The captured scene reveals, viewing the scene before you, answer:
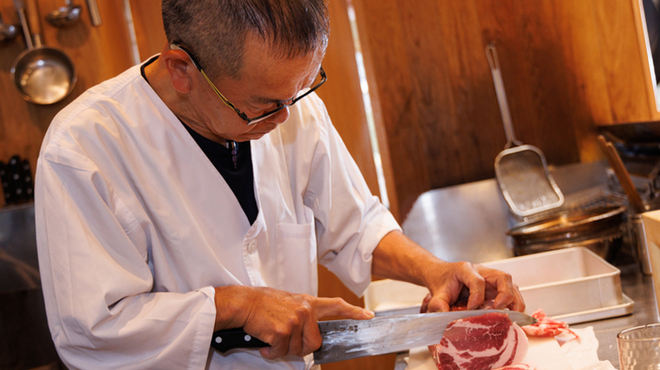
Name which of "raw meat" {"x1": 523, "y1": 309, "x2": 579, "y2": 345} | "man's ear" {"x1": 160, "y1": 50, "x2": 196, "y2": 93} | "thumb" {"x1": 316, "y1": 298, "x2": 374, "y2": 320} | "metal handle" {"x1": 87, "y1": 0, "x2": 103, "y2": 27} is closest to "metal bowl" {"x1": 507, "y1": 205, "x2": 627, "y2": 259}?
"raw meat" {"x1": 523, "y1": 309, "x2": 579, "y2": 345}

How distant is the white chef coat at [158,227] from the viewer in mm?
1040

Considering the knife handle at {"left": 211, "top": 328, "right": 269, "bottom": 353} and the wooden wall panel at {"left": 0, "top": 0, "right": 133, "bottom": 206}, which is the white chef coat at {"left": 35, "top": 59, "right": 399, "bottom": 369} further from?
the wooden wall panel at {"left": 0, "top": 0, "right": 133, "bottom": 206}

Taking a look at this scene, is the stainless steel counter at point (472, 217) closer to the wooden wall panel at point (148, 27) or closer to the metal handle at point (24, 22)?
the wooden wall panel at point (148, 27)

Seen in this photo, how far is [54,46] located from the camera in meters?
2.80

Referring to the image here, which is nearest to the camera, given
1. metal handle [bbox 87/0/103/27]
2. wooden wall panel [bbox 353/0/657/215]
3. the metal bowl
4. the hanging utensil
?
the metal bowl

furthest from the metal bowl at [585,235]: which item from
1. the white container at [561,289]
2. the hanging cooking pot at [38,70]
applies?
the hanging cooking pot at [38,70]

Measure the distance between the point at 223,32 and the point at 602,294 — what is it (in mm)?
1105

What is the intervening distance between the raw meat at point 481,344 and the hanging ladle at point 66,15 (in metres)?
2.43

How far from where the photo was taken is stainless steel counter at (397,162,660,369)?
7.95 feet

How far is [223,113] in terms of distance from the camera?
113 cm

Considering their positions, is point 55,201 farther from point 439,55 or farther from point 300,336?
point 439,55

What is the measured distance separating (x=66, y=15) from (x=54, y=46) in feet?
0.66

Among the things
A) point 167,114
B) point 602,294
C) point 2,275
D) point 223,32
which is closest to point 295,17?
point 223,32

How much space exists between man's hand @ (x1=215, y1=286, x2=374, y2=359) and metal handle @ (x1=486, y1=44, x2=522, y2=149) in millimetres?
2281
